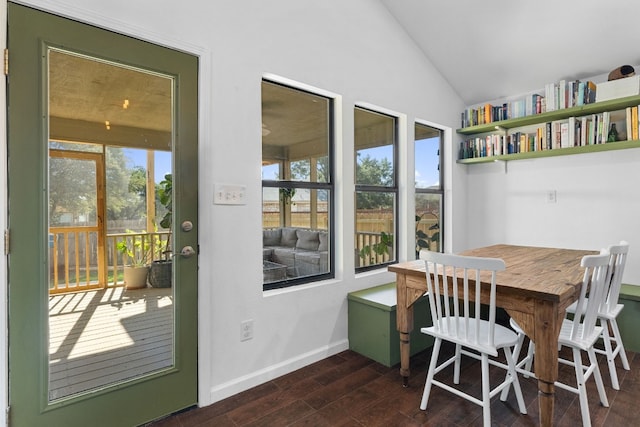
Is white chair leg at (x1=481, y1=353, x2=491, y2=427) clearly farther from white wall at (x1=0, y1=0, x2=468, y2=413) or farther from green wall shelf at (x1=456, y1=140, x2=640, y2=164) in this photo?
green wall shelf at (x1=456, y1=140, x2=640, y2=164)

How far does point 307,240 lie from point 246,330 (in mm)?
858

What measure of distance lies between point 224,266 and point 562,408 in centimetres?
211

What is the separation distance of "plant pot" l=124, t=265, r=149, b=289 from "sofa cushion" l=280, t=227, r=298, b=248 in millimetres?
958

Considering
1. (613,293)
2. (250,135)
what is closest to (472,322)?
(613,293)

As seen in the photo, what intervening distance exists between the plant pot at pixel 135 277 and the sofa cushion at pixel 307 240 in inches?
45.2

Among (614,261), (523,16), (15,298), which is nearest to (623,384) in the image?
(614,261)

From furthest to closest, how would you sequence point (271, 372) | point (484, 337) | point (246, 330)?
point (271, 372)
point (246, 330)
point (484, 337)

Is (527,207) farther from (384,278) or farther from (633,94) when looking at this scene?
(384,278)

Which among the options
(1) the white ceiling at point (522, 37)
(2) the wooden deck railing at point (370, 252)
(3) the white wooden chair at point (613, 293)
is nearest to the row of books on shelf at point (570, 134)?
(1) the white ceiling at point (522, 37)

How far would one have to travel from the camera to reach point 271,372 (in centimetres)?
228

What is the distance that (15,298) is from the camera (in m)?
1.49

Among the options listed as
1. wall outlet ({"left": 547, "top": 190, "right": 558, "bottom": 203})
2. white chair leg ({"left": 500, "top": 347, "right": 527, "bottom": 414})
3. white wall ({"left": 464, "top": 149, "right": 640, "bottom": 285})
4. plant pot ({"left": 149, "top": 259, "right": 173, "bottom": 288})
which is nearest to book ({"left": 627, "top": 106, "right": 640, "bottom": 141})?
white wall ({"left": 464, "top": 149, "right": 640, "bottom": 285})

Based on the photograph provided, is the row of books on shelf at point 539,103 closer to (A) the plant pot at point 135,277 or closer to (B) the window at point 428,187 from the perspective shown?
(B) the window at point 428,187

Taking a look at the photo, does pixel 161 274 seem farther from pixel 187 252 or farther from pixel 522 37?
pixel 522 37
